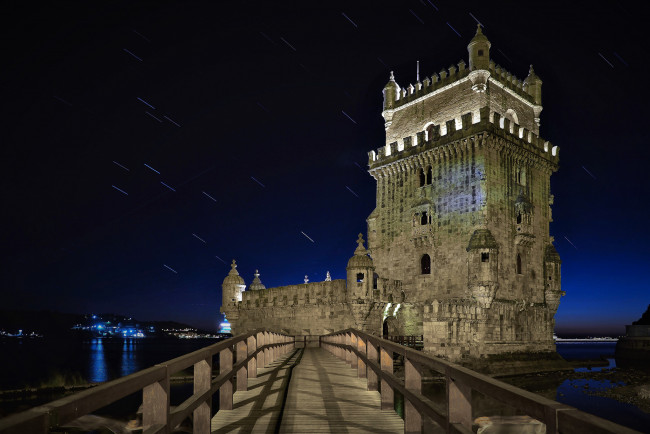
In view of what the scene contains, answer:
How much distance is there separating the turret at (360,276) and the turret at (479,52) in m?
13.8

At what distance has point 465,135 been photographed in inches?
1288

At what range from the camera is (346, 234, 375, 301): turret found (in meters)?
32.9

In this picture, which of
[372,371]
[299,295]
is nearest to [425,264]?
[299,295]

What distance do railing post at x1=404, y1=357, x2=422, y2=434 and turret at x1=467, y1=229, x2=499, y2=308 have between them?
1025 inches

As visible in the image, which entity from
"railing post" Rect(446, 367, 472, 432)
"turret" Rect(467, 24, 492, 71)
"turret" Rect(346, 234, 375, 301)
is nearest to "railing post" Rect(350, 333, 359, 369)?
"railing post" Rect(446, 367, 472, 432)

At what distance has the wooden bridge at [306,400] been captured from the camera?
259 cm

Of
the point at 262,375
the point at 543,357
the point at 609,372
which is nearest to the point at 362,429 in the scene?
the point at 262,375

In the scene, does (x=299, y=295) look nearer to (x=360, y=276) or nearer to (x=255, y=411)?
(x=360, y=276)

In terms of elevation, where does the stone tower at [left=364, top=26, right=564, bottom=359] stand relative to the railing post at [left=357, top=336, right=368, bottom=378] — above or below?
above

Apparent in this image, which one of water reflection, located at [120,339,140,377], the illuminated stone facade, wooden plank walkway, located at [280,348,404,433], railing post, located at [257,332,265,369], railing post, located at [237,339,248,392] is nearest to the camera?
wooden plank walkway, located at [280,348,404,433]

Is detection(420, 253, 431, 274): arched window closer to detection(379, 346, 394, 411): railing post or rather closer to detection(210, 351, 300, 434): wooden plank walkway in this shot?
detection(210, 351, 300, 434): wooden plank walkway

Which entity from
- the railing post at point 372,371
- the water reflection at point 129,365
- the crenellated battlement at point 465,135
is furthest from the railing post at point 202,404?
the water reflection at point 129,365

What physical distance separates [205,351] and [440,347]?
26553 mm

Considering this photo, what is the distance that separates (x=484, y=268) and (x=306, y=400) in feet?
78.2
